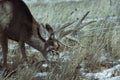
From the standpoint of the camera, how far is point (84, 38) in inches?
373

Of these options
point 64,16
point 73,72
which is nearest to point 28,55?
point 73,72

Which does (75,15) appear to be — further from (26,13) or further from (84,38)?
(26,13)

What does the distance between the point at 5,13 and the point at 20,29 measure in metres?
0.45

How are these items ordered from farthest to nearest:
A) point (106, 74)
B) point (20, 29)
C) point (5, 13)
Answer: point (20, 29), point (5, 13), point (106, 74)

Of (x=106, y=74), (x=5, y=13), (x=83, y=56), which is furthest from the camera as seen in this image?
(x=5, y=13)

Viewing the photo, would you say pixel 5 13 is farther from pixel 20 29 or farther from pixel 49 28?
pixel 49 28

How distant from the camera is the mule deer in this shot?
8.28m

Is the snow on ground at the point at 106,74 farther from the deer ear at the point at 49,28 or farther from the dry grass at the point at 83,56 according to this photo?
the deer ear at the point at 49,28

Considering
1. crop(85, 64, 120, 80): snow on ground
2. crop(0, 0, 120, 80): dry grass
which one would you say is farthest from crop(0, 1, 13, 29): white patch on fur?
crop(85, 64, 120, 80): snow on ground

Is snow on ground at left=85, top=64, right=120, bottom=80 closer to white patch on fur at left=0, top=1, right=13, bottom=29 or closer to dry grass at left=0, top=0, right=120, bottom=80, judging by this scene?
dry grass at left=0, top=0, right=120, bottom=80

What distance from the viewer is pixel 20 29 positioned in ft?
27.9

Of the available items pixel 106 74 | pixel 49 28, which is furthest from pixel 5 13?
pixel 106 74

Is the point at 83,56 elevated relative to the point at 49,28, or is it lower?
lower

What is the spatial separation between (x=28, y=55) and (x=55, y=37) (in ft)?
2.05
